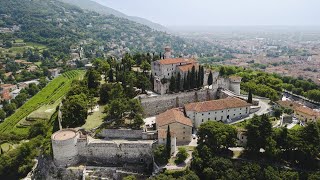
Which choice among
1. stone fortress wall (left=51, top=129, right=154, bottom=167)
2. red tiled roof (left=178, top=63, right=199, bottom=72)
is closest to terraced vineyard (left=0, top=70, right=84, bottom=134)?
stone fortress wall (left=51, top=129, right=154, bottom=167)

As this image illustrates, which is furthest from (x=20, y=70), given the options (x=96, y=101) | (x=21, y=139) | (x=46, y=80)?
(x=96, y=101)

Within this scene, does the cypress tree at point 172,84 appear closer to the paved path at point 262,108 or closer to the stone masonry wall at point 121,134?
the paved path at point 262,108

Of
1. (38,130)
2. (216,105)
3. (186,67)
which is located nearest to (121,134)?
(216,105)

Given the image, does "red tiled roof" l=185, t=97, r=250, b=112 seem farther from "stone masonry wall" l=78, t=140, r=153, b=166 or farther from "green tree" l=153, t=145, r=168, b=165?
"stone masonry wall" l=78, t=140, r=153, b=166

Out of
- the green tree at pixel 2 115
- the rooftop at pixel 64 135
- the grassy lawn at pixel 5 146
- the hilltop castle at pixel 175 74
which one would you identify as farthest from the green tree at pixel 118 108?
Answer: the green tree at pixel 2 115

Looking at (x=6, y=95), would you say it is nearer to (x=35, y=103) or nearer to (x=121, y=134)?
(x=35, y=103)

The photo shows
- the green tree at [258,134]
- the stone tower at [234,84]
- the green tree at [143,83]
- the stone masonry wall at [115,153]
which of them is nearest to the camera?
the green tree at [258,134]
